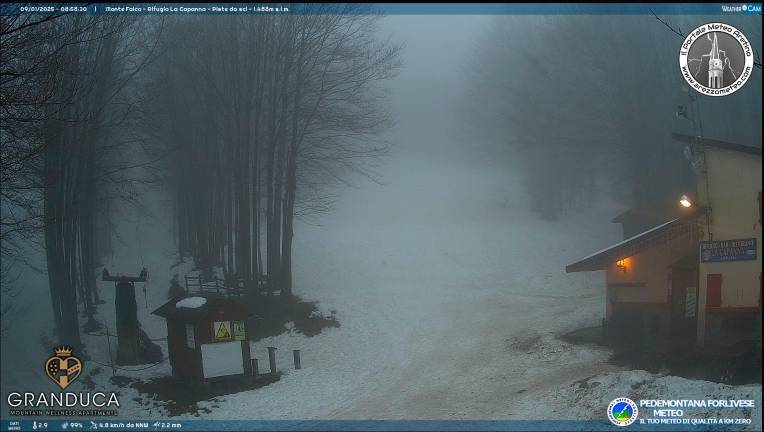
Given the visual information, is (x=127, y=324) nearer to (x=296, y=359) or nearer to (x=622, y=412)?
(x=296, y=359)

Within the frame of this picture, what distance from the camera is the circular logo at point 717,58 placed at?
931 cm

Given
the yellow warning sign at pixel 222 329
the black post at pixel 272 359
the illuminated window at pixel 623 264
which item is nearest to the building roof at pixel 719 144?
the illuminated window at pixel 623 264

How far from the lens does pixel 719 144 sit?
10.2m

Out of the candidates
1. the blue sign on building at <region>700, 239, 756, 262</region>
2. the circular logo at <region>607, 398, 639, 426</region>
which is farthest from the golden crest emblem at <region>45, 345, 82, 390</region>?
the blue sign on building at <region>700, 239, 756, 262</region>

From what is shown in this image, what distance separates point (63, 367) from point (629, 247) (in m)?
11.1

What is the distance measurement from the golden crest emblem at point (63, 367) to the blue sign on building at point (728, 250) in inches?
440

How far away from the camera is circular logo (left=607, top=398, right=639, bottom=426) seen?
922 centimetres

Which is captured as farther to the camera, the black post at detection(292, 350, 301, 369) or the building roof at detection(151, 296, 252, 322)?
the black post at detection(292, 350, 301, 369)

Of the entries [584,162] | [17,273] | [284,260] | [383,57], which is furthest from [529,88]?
[17,273]

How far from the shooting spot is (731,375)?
9.61m

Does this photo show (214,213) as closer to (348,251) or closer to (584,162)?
(348,251)

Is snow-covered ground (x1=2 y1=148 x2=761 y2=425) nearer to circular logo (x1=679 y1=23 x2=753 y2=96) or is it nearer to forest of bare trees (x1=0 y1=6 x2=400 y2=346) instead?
forest of bare trees (x1=0 y1=6 x2=400 y2=346)

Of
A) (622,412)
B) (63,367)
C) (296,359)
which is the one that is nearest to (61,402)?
(63,367)

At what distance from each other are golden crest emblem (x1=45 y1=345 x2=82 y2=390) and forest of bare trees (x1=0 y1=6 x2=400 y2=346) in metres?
1.05
